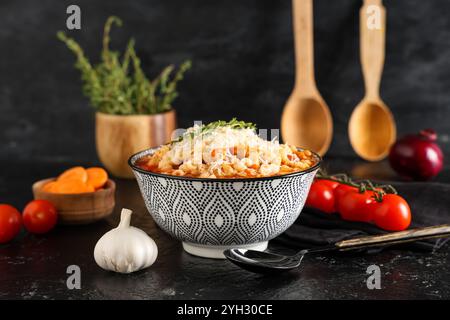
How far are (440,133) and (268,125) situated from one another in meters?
0.70

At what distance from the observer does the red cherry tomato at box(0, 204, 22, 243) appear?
174 centimetres

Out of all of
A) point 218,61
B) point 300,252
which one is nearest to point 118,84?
point 218,61

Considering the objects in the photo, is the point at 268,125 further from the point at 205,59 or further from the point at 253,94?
the point at 205,59

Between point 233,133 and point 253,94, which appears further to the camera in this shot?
point 253,94

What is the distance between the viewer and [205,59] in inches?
107

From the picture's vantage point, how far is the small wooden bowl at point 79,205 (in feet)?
6.16

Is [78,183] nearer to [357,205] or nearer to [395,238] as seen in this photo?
[357,205]

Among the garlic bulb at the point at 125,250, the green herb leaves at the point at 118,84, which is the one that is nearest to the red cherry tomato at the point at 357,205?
the garlic bulb at the point at 125,250

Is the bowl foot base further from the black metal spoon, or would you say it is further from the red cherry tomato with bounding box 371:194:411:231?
the red cherry tomato with bounding box 371:194:411:231

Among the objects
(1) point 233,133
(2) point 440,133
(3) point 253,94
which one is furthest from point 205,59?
(1) point 233,133

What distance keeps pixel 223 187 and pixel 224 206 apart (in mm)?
49

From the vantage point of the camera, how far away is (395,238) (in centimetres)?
162

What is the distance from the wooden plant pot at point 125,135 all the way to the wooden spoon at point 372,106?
2.46 feet
